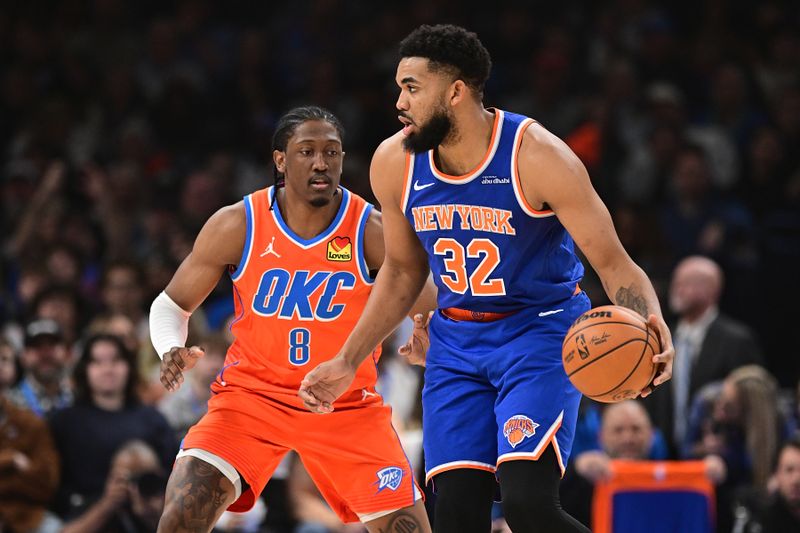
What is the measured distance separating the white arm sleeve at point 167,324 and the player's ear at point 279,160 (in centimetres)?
71

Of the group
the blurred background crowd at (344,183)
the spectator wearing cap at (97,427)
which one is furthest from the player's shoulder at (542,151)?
the spectator wearing cap at (97,427)

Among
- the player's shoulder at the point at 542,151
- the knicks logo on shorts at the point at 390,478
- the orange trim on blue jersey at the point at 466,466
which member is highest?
the player's shoulder at the point at 542,151

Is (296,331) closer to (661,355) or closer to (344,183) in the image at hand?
(661,355)

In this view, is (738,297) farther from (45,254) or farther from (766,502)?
(45,254)

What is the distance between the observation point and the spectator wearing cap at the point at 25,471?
713cm

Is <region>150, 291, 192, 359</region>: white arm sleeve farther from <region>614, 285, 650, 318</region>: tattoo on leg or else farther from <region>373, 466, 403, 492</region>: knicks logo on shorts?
<region>614, 285, 650, 318</region>: tattoo on leg

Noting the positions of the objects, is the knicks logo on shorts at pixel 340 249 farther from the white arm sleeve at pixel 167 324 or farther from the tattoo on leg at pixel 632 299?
the tattoo on leg at pixel 632 299

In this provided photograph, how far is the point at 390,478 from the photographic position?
5.06 meters

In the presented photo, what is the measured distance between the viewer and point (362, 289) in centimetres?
520

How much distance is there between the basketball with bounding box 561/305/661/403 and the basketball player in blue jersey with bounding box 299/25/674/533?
16cm

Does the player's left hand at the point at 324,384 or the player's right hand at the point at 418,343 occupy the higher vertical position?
the player's right hand at the point at 418,343

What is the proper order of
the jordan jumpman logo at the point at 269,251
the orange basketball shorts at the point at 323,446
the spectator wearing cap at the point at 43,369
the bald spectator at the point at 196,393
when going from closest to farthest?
the orange basketball shorts at the point at 323,446
the jordan jumpman logo at the point at 269,251
the bald spectator at the point at 196,393
the spectator wearing cap at the point at 43,369

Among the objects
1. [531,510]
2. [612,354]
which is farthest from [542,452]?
[612,354]

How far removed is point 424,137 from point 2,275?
6268 mm
